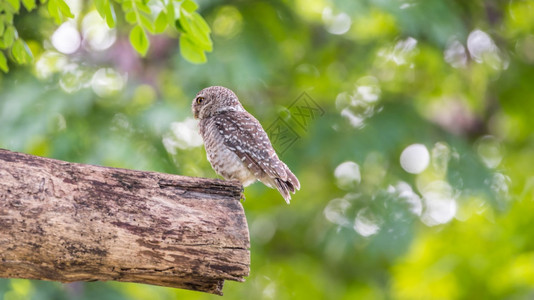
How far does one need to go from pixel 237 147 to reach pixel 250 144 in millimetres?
89

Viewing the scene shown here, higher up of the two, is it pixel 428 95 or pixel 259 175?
pixel 428 95

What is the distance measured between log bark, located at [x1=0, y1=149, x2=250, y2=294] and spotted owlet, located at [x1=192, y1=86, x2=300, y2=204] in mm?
1197

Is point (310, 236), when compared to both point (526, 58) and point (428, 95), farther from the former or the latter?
point (526, 58)

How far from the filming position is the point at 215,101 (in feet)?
17.4

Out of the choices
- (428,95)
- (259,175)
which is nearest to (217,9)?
(428,95)

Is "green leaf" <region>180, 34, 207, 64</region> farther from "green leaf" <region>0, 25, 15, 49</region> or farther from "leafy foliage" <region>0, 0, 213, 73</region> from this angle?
"green leaf" <region>0, 25, 15, 49</region>

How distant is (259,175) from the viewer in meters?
4.93

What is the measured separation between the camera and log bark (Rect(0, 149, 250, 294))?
3.29 metres

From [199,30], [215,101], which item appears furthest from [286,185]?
[199,30]

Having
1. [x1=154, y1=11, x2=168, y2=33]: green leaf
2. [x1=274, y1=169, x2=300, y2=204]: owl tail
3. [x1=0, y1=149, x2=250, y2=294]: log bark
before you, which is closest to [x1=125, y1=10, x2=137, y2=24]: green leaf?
[x1=154, y1=11, x2=168, y2=33]: green leaf

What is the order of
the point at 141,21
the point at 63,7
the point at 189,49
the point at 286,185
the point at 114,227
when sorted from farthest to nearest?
the point at 286,185, the point at 189,49, the point at 141,21, the point at 63,7, the point at 114,227

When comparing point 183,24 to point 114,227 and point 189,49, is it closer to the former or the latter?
point 189,49

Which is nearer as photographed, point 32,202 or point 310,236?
point 32,202

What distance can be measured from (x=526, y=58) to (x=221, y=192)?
26.6ft
